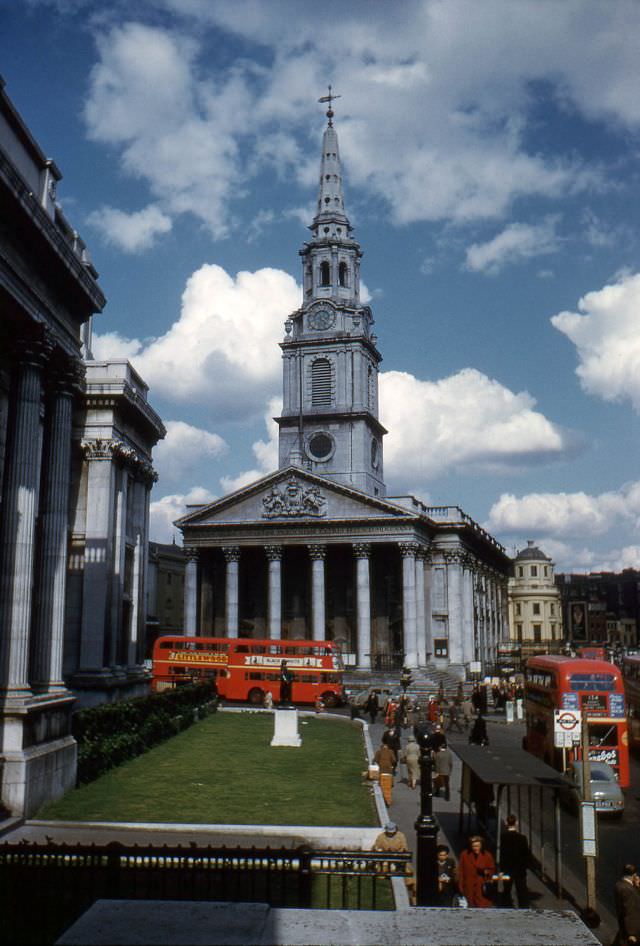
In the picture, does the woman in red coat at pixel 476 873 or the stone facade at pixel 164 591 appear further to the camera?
the stone facade at pixel 164 591

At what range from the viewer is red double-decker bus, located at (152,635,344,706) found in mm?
48594

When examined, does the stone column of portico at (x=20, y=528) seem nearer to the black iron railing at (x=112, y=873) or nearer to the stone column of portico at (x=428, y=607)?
the black iron railing at (x=112, y=873)

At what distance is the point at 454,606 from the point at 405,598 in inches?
260

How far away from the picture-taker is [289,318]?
76.6m

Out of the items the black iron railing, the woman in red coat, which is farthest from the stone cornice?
the woman in red coat

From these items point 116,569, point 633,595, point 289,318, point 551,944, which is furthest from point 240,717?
point 633,595

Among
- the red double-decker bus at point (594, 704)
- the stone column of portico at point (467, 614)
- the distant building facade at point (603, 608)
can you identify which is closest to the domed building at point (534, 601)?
the distant building facade at point (603, 608)

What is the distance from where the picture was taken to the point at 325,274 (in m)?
76.6

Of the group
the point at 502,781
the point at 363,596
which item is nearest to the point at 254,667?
the point at 363,596

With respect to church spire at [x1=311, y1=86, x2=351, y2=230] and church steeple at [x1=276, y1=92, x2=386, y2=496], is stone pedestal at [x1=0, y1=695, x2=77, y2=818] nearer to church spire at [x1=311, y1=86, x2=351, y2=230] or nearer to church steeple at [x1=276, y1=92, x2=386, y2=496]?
church steeple at [x1=276, y1=92, x2=386, y2=496]

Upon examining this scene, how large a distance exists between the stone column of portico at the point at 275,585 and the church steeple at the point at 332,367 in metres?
9.58

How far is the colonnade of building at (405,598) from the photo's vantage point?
61500 mm

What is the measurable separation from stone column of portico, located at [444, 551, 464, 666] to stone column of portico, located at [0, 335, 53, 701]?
51.3m

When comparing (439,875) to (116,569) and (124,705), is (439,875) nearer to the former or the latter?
(124,705)
